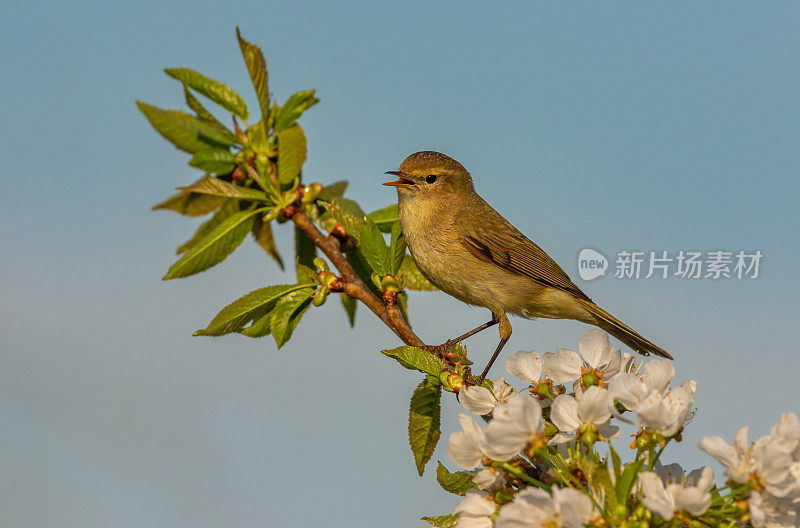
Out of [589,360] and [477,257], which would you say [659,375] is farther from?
[477,257]

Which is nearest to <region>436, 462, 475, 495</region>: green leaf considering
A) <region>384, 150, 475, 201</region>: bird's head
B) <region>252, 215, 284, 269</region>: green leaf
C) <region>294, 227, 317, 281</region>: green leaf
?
<region>294, 227, 317, 281</region>: green leaf

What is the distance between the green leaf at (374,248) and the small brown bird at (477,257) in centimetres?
144

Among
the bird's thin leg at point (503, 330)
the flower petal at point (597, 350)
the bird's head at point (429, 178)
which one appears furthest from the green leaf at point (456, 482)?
the bird's head at point (429, 178)

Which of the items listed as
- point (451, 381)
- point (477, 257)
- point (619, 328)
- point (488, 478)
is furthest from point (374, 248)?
point (619, 328)

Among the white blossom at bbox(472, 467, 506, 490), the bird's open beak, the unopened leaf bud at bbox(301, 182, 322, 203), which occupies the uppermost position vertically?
the bird's open beak

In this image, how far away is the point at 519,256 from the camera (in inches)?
283

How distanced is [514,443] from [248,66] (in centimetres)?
301

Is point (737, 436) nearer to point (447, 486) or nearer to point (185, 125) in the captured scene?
point (447, 486)

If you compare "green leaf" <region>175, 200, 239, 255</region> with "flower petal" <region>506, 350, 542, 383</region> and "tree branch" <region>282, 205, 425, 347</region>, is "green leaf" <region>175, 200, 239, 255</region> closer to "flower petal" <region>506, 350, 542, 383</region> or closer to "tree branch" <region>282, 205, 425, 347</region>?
"tree branch" <region>282, 205, 425, 347</region>

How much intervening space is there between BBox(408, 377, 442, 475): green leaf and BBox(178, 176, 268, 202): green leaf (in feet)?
5.66

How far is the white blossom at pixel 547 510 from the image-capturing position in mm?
2867

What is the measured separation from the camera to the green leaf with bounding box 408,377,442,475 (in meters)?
4.40

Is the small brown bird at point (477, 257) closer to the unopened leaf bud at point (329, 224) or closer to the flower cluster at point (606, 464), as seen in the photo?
the unopened leaf bud at point (329, 224)

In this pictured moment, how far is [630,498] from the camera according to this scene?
121 inches
